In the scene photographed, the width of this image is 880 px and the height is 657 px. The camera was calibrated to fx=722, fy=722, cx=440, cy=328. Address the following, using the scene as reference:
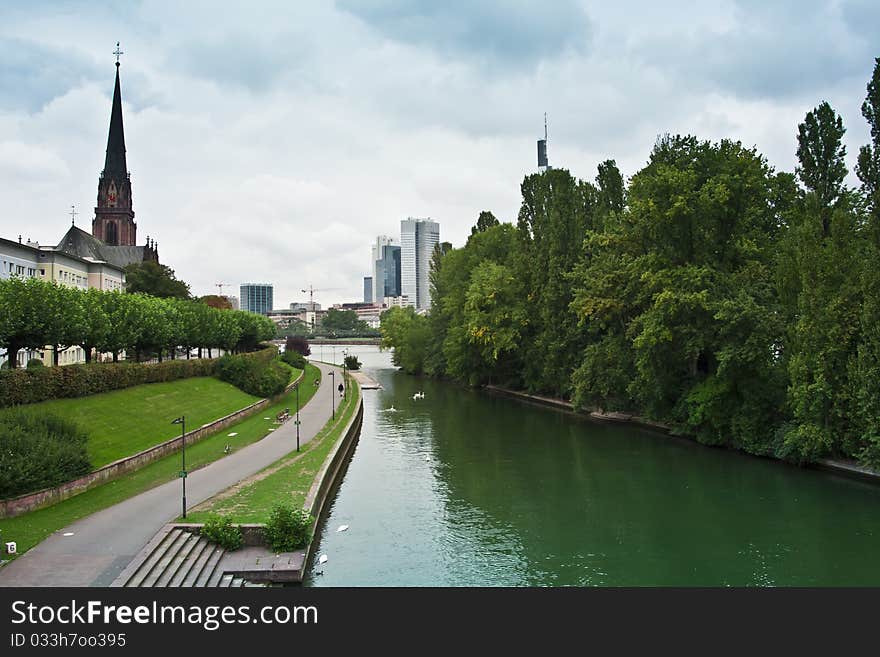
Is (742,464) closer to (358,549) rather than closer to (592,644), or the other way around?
(358,549)

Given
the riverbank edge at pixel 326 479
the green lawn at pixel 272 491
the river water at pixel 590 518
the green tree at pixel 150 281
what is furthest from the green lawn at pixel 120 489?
the green tree at pixel 150 281

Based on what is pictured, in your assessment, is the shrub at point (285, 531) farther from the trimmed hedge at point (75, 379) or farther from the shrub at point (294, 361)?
the shrub at point (294, 361)

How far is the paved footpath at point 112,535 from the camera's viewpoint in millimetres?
17636

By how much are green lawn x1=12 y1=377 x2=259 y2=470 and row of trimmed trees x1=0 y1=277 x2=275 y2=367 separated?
341 cm

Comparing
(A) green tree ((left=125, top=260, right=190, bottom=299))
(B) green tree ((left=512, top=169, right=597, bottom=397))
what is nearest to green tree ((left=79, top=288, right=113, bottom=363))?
(B) green tree ((left=512, top=169, right=597, bottom=397))

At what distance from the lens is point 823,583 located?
19.5m

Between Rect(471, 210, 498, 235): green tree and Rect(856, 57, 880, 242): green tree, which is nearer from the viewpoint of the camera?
Rect(856, 57, 880, 242): green tree

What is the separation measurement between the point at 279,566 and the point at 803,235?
86.9ft

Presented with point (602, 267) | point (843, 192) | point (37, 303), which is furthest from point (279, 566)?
point (602, 267)

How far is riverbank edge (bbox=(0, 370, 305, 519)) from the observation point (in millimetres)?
22336

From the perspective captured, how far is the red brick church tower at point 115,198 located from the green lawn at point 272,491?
90965mm

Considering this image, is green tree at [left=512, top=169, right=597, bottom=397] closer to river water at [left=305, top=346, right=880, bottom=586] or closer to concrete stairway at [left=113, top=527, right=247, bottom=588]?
river water at [left=305, top=346, right=880, bottom=586]

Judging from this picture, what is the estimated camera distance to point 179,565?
1886 centimetres

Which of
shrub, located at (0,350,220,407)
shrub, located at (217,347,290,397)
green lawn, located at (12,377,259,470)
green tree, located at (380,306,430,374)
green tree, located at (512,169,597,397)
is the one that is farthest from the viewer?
green tree, located at (380,306,430,374)
